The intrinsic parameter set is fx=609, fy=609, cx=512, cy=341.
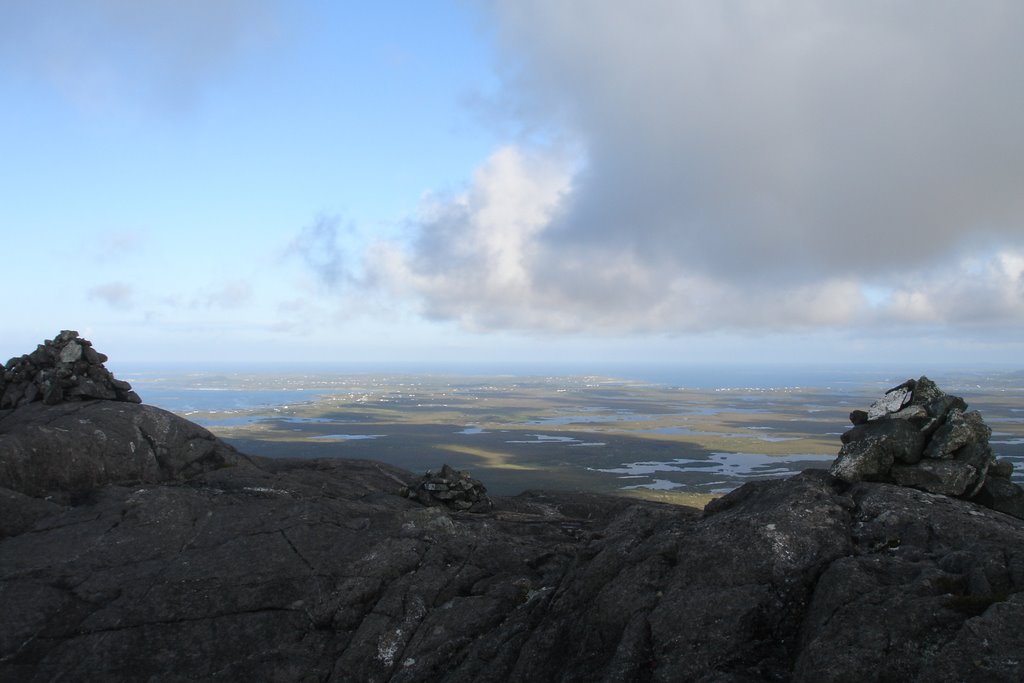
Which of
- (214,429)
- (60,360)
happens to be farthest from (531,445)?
(60,360)

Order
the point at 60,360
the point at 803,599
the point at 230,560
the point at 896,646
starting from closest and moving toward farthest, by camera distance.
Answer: the point at 896,646, the point at 803,599, the point at 230,560, the point at 60,360

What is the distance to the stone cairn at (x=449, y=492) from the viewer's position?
97.8 feet

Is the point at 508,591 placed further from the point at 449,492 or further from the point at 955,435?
the point at 955,435

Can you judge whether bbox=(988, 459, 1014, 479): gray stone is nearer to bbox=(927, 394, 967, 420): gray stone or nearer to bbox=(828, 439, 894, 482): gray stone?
bbox=(927, 394, 967, 420): gray stone

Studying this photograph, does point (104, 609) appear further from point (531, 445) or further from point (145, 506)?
point (531, 445)

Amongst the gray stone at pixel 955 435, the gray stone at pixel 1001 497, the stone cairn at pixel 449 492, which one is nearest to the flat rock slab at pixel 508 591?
the gray stone at pixel 955 435

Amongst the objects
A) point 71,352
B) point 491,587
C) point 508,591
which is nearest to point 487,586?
point 491,587

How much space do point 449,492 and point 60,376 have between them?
20.7 metres

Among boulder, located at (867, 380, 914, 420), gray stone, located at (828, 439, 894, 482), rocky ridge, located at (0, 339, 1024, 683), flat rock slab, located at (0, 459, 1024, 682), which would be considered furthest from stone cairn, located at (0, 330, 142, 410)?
boulder, located at (867, 380, 914, 420)

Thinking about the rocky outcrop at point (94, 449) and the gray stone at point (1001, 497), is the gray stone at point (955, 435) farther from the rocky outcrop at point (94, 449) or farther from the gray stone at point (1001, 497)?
the rocky outcrop at point (94, 449)

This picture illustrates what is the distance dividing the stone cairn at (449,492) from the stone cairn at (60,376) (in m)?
14.7

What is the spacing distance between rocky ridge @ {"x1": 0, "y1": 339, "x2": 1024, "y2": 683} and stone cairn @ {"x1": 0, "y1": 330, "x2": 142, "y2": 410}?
474cm

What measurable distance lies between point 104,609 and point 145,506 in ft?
16.0

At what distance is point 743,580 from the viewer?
525 inches
